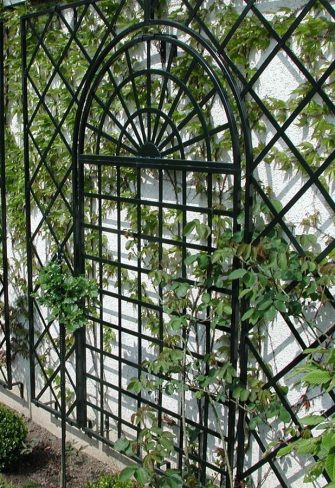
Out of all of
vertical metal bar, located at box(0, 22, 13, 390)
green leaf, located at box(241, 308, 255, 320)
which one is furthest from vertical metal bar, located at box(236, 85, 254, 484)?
vertical metal bar, located at box(0, 22, 13, 390)

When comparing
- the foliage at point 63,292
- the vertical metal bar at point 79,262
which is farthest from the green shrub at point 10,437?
the foliage at point 63,292

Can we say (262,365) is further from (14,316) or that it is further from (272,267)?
(14,316)

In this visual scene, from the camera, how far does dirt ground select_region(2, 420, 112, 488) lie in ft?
11.7

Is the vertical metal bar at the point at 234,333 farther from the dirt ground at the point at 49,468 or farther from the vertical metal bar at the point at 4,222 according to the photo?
the vertical metal bar at the point at 4,222

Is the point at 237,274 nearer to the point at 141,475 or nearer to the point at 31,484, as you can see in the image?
the point at 141,475

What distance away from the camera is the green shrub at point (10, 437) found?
3.57 m

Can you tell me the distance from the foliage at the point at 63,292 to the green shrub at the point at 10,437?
854 mm

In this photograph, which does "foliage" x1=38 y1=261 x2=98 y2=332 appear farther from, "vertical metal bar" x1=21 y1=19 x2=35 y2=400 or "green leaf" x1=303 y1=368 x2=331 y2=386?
"green leaf" x1=303 y1=368 x2=331 y2=386

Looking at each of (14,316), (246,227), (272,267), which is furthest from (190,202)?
(14,316)

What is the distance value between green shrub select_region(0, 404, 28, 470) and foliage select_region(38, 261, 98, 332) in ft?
2.80

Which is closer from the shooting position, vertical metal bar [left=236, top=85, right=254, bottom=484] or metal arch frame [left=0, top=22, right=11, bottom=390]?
vertical metal bar [left=236, top=85, right=254, bottom=484]

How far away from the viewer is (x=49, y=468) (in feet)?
12.2

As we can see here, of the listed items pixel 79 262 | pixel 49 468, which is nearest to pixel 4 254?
pixel 79 262

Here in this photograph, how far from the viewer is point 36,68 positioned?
156 inches
